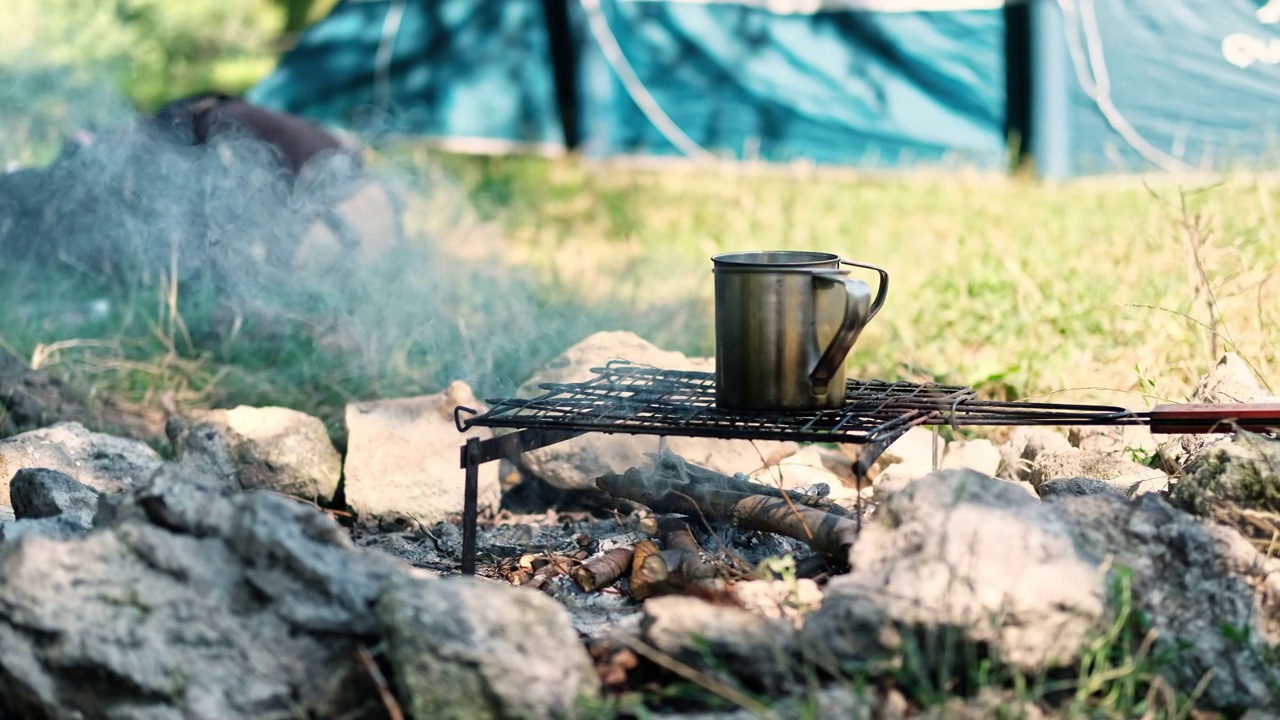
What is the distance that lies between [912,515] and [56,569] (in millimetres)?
1477

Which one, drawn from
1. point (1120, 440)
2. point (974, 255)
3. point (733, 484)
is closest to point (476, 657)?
point (733, 484)

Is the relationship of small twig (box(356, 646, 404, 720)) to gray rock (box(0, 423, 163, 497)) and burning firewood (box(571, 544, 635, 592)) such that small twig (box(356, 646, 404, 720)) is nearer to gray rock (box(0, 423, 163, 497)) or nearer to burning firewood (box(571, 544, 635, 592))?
burning firewood (box(571, 544, 635, 592))

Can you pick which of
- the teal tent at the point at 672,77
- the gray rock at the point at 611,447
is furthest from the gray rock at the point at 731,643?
the teal tent at the point at 672,77

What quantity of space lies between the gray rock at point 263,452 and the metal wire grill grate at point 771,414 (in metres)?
1.14

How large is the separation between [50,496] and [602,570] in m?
1.29

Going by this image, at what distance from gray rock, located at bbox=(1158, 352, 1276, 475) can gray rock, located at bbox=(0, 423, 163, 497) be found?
2.70 m

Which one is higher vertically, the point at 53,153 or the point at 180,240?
the point at 53,153

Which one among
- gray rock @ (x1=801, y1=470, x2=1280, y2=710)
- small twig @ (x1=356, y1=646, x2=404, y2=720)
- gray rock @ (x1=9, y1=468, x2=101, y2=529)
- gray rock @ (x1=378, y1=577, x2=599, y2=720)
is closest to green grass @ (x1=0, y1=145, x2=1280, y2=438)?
gray rock @ (x1=801, y1=470, x2=1280, y2=710)

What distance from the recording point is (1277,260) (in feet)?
16.3

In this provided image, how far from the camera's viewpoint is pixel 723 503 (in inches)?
123

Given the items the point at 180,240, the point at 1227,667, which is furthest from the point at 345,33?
the point at 1227,667

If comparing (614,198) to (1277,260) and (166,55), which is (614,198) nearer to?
(1277,260)

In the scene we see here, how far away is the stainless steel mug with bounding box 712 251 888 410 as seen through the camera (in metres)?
2.70

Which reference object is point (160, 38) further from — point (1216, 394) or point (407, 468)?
point (1216, 394)
